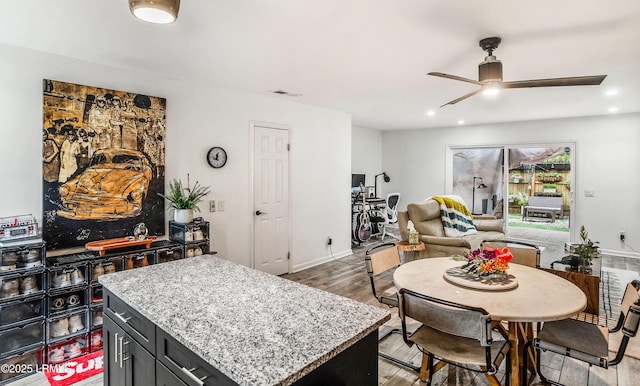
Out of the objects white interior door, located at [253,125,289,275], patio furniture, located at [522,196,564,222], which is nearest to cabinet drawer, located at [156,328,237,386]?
white interior door, located at [253,125,289,275]

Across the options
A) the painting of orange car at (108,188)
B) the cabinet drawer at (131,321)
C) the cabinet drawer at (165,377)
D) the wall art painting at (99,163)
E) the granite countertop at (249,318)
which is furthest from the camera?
the painting of orange car at (108,188)

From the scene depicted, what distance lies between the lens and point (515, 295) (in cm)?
203

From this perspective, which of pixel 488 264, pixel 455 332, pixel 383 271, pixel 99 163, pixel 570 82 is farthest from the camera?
pixel 99 163

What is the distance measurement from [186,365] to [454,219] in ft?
15.4

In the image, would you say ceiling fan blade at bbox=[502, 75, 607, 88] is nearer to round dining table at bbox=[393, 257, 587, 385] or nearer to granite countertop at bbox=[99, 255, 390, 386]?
round dining table at bbox=[393, 257, 587, 385]

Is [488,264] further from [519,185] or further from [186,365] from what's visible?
[519,185]

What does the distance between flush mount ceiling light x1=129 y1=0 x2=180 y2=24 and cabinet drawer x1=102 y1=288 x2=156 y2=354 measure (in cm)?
123

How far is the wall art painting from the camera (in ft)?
9.13

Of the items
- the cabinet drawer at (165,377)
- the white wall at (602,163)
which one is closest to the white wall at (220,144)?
the cabinet drawer at (165,377)

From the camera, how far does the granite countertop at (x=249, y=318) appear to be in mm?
1039

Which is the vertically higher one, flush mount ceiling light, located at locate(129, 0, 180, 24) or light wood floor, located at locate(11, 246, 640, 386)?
flush mount ceiling light, located at locate(129, 0, 180, 24)

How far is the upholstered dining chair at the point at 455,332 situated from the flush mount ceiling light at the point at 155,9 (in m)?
1.69

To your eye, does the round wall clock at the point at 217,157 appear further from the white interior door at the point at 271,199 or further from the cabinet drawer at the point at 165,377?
the cabinet drawer at the point at 165,377

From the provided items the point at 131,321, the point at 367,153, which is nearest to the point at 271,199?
the point at 131,321
